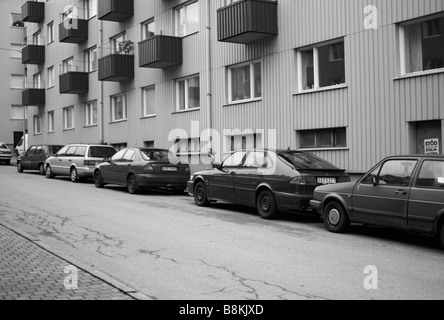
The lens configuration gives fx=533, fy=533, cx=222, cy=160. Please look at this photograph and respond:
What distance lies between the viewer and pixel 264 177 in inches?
444

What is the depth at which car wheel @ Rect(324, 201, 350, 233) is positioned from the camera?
938cm

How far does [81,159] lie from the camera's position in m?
21.4

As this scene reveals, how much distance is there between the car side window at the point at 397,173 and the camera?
8.34 metres

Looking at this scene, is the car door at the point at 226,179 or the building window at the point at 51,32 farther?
the building window at the point at 51,32

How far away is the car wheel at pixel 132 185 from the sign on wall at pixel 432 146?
8.38 metres

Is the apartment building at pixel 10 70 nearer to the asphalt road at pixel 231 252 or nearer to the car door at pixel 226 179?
the asphalt road at pixel 231 252

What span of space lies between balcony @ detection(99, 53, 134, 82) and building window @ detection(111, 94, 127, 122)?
1.64m

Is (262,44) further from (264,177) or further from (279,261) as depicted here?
(279,261)

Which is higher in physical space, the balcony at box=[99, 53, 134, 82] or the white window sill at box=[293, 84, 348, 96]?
the balcony at box=[99, 53, 134, 82]

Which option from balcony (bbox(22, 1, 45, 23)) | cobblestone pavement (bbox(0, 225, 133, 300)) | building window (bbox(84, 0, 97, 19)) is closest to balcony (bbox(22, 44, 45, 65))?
balcony (bbox(22, 1, 45, 23))

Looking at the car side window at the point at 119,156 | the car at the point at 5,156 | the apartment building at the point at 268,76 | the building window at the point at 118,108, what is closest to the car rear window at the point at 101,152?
the apartment building at the point at 268,76

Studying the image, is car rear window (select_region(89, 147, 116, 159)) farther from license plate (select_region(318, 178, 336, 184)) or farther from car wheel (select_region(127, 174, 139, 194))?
license plate (select_region(318, 178, 336, 184))

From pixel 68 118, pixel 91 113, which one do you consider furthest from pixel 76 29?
pixel 68 118

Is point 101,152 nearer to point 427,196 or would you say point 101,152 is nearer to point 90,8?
point 90,8
